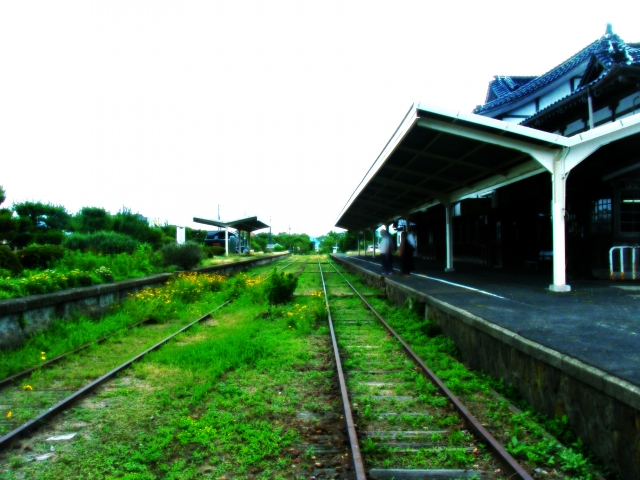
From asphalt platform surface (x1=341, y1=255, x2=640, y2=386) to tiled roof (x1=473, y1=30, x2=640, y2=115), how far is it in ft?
17.1

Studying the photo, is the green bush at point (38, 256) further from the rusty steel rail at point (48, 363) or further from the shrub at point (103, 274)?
the rusty steel rail at point (48, 363)

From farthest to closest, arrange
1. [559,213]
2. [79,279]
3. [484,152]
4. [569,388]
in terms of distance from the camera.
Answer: [484,152], [79,279], [559,213], [569,388]

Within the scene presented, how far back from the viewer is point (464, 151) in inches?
439

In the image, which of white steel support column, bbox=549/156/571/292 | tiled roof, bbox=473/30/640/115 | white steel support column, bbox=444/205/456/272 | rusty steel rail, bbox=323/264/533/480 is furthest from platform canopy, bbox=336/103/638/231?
rusty steel rail, bbox=323/264/533/480

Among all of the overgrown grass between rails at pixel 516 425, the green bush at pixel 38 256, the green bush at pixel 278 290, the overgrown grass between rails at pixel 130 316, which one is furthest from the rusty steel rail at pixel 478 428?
the green bush at pixel 38 256

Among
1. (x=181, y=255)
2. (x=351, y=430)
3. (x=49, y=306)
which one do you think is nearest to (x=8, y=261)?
(x=49, y=306)

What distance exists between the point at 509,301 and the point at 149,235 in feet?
75.6

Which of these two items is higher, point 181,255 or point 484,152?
point 484,152

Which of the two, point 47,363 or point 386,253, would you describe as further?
point 386,253

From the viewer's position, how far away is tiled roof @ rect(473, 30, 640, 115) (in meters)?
11.8

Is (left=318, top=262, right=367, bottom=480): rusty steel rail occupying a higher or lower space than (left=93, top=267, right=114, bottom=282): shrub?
lower

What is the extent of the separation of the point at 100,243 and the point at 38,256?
345 centimetres

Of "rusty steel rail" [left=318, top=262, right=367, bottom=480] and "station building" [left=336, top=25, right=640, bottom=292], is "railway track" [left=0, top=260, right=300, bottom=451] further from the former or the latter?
"station building" [left=336, top=25, right=640, bottom=292]

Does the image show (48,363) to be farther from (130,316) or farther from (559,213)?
(559,213)
